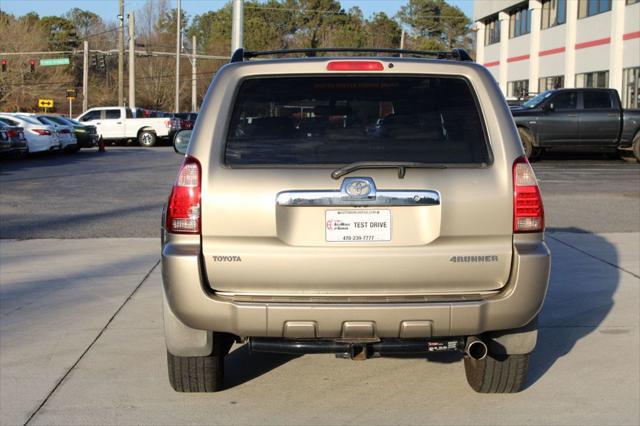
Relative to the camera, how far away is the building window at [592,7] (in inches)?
1432

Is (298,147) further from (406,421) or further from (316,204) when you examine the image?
(406,421)

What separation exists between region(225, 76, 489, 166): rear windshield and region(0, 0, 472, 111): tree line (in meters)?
65.2

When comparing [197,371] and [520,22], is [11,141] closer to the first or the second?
[197,371]

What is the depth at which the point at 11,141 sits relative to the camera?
2431 cm

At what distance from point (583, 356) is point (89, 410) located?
3294 millimetres

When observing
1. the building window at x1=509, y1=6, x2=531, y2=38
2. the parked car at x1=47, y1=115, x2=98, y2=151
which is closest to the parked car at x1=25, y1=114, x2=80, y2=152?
the parked car at x1=47, y1=115, x2=98, y2=151

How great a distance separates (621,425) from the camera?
4.83 m

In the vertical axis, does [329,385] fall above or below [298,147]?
below

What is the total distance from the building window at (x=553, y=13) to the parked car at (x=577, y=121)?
19151 mm

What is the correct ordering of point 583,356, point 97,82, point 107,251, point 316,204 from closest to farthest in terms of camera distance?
point 316,204 < point 583,356 < point 107,251 < point 97,82

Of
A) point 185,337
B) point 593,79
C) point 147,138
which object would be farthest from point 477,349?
point 593,79

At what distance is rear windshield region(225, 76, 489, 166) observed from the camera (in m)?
4.57

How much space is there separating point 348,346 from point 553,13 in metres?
40.8

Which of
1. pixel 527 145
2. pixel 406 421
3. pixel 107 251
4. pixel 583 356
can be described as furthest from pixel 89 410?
pixel 527 145
